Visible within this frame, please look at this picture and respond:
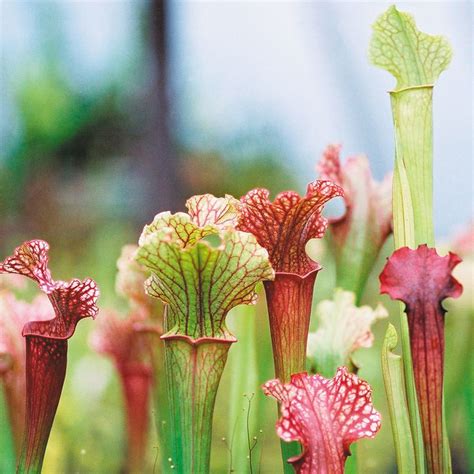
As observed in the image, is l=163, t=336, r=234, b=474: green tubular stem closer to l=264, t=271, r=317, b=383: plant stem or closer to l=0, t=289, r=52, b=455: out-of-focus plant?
l=264, t=271, r=317, b=383: plant stem

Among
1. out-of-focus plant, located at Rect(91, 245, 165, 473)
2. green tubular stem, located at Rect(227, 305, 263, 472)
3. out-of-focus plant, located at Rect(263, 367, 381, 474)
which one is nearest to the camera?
out-of-focus plant, located at Rect(263, 367, 381, 474)

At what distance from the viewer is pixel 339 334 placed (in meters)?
0.49

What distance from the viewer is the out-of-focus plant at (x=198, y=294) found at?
352mm

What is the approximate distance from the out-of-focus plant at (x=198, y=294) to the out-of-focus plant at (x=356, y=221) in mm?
164

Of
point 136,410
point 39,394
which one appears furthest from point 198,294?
point 136,410

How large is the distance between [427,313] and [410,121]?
129mm

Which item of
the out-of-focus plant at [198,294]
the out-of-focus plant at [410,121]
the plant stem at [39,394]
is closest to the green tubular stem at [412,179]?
the out-of-focus plant at [410,121]

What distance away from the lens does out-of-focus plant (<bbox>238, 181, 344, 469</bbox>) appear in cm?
38

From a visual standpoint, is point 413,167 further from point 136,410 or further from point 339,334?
point 136,410

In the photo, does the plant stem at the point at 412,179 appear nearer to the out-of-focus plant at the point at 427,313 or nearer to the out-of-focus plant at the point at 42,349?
the out-of-focus plant at the point at 427,313

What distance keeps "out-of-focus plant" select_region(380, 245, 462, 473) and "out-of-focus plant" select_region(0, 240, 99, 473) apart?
6.9 inches

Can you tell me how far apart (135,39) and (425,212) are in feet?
8.12

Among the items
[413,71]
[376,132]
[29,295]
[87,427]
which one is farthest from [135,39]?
[413,71]

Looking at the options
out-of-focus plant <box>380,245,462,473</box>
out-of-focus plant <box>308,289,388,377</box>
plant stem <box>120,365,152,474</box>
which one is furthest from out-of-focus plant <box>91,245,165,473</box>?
out-of-focus plant <box>380,245,462,473</box>
